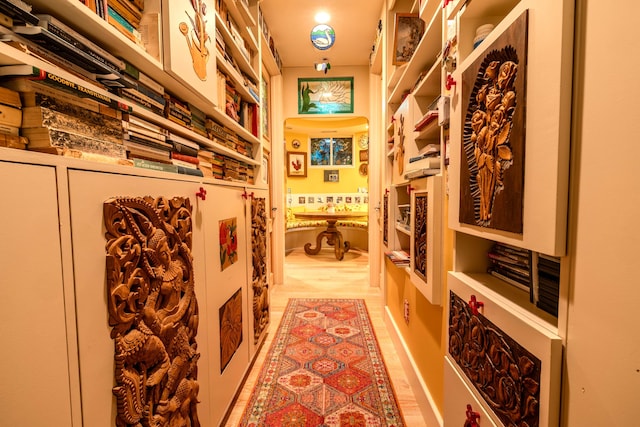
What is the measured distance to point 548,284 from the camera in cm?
67

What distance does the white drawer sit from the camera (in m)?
0.55

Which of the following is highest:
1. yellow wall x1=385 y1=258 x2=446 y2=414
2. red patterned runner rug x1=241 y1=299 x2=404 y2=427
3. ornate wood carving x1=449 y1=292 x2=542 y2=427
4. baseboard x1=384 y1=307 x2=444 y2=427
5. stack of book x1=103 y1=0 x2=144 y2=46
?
stack of book x1=103 y1=0 x2=144 y2=46

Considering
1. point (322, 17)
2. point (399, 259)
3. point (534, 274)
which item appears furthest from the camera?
point (322, 17)

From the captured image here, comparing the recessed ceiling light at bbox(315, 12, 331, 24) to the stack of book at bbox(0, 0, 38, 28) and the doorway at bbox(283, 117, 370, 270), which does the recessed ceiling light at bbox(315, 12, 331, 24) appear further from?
the doorway at bbox(283, 117, 370, 270)

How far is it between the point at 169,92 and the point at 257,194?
0.90m

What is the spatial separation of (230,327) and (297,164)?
512 centimetres

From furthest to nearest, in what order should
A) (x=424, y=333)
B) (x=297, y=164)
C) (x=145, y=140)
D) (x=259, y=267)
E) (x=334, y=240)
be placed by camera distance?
(x=297, y=164), (x=334, y=240), (x=259, y=267), (x=424, y=333), (x=145, y=140)

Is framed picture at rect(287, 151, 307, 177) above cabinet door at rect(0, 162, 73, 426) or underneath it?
above

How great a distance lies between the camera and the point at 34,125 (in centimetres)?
65

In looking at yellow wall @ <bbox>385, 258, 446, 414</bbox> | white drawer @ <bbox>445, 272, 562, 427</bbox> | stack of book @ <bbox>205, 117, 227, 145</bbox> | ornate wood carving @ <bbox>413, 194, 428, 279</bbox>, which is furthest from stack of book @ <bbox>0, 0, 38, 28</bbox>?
yellow wall @ <bbox>385, 258, 446, 414</bbox>

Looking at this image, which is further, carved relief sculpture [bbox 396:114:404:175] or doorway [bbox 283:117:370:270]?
doorway [bbox 283:117:370:270]

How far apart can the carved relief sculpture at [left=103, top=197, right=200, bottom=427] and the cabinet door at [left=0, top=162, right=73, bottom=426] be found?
0.41 feet

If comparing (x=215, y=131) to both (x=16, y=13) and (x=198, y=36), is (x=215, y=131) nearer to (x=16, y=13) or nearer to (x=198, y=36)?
(x=198, y=36)

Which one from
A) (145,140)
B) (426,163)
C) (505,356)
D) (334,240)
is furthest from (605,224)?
(334,240)
